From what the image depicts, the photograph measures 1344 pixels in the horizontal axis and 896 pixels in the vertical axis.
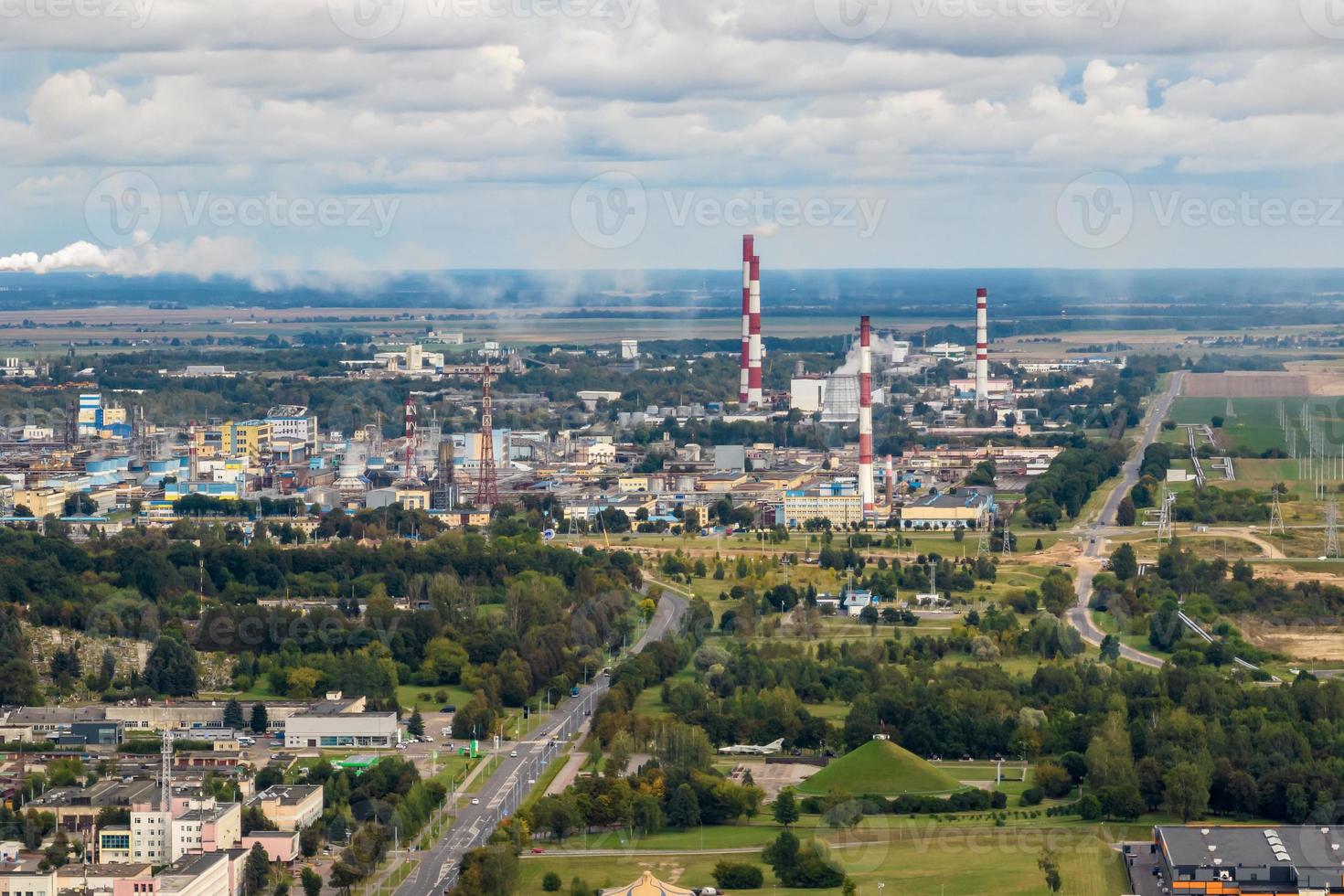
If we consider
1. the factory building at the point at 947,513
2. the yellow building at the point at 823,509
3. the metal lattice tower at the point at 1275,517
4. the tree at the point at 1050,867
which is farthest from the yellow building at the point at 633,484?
the tree at the point at 1050,867

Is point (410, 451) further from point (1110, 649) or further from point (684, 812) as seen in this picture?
point (684, 812)

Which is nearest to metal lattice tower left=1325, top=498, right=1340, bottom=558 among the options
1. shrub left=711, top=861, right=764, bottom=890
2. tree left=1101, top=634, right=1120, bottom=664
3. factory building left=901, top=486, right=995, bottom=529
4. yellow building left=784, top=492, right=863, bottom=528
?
factory building left=901, top=486, right=995, bottom=529

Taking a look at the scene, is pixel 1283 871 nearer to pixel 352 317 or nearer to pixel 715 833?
pixel 715 833

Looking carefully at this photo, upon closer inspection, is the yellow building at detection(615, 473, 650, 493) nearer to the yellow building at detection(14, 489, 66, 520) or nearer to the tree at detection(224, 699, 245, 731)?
the yellow building at detection(14, 489, 66, 520)

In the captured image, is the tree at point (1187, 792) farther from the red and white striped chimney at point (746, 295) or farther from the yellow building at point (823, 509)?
the red and white striped chimney at point (746, 295)

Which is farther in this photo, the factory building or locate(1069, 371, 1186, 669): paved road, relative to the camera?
the factory building

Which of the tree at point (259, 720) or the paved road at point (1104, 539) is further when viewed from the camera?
the paved road at point (1104, 539)

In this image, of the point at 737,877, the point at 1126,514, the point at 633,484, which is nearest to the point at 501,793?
the point at 737,877
